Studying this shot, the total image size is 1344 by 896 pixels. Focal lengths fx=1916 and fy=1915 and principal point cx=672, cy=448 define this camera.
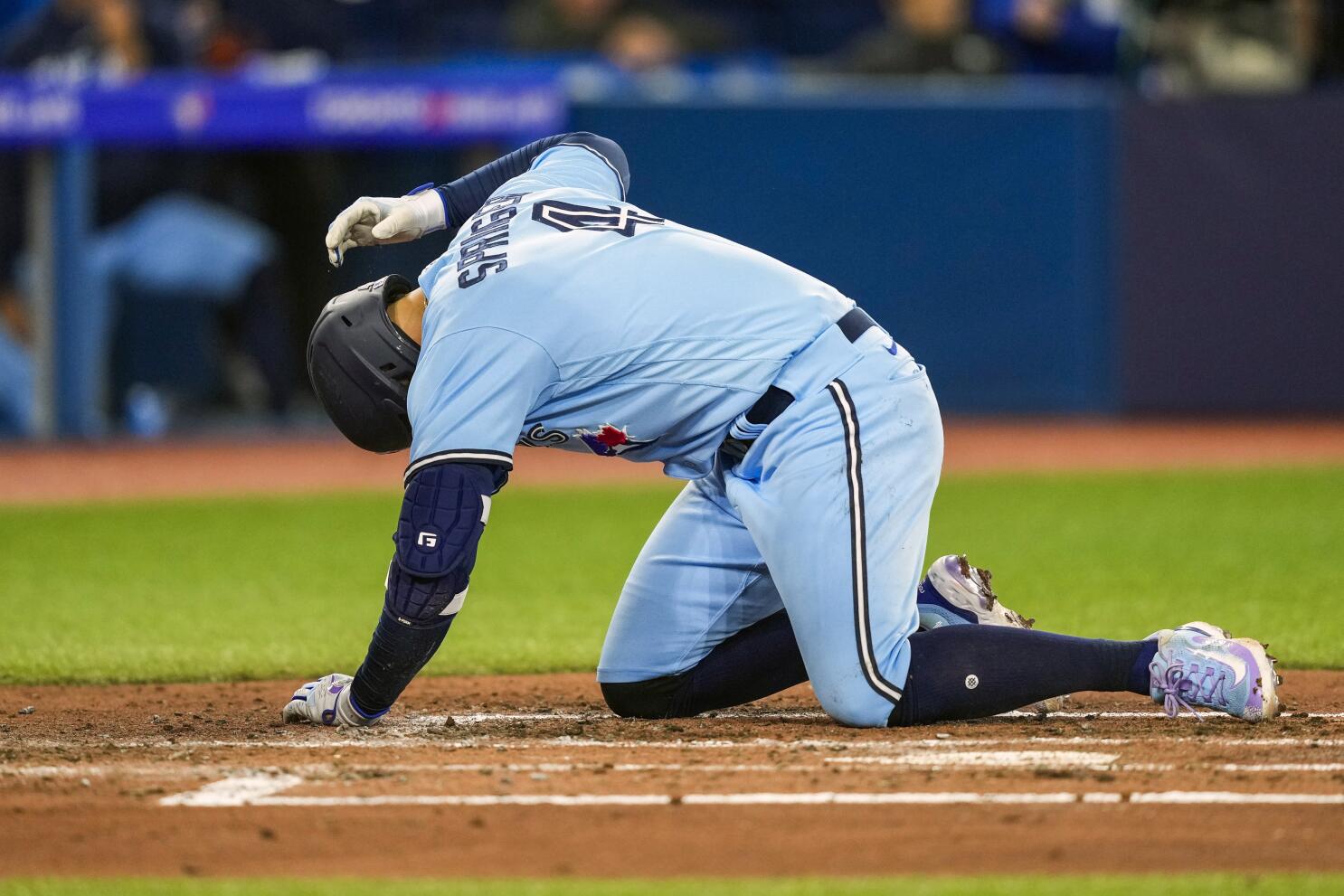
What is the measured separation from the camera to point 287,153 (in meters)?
13.2

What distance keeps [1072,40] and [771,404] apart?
35.1ft

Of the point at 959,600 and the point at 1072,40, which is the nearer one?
the point at 959,600

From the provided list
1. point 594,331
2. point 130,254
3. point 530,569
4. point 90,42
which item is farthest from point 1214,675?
point 90,42

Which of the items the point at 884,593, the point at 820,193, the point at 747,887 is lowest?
the point at 747,887

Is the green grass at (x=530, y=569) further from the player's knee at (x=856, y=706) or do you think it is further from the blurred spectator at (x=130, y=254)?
the blurred spectator at (x=130, y=254)

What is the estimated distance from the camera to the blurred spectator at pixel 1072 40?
47.1 ft

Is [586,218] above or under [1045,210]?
under

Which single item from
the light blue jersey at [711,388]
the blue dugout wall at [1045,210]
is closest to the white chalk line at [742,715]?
the light blue jersey at [711,388]

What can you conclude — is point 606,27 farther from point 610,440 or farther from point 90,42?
point 610,440

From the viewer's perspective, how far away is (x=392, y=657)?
167 inches

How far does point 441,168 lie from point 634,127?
1473 mm

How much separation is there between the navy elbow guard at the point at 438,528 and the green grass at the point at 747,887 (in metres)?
0.96

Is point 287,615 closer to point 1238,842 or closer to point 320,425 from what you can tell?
point 1238,842

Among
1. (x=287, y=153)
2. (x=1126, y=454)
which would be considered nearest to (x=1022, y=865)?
(x=1126, y=454)
